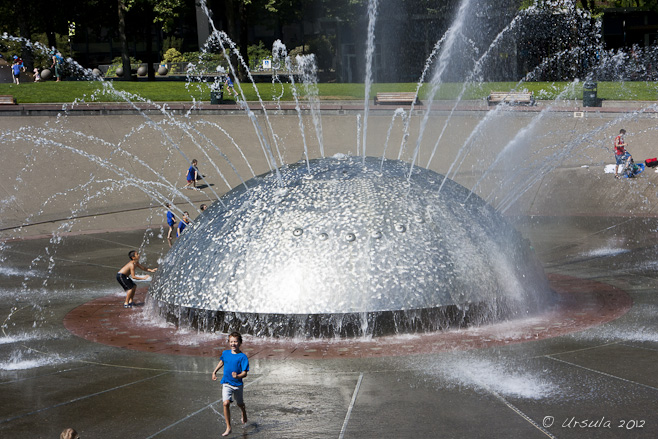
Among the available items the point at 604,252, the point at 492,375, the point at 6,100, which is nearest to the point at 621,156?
the point at 604,252

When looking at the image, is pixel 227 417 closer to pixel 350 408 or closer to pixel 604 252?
pixel 350 408

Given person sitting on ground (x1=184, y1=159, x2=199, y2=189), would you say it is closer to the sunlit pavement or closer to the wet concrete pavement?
the sunlit pavement

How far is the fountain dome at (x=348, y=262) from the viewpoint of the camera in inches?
407

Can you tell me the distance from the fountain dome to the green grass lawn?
25243 mm

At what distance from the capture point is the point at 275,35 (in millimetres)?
73062

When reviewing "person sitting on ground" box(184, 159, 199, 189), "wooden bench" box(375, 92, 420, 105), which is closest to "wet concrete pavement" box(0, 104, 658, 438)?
"person sitting on ground" box(184, 159, 199, 189)

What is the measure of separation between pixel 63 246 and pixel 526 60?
46146 millimetres

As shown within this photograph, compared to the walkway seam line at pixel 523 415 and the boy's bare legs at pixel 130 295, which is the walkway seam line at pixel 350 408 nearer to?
the walkway seam line at pixel 523 415

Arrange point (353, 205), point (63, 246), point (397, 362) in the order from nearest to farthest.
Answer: point (397, 362)
point (353, 205)
point (63, 246)

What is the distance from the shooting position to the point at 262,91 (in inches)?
1668

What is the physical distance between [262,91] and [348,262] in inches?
1297

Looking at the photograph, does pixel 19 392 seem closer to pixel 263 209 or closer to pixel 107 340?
pixel 107 340

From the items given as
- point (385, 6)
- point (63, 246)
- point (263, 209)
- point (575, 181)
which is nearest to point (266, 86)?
point (385, 6)

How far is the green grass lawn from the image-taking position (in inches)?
1464
